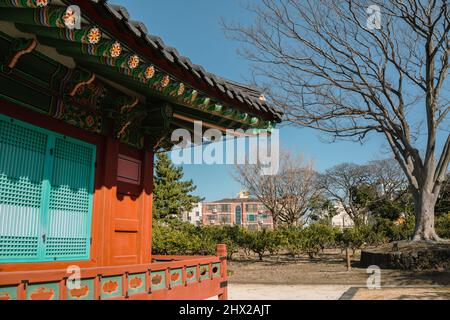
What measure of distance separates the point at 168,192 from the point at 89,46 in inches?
1460

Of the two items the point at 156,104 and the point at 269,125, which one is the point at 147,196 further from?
the point at 269,125

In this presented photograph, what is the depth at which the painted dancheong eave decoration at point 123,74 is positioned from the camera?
2.96 metres

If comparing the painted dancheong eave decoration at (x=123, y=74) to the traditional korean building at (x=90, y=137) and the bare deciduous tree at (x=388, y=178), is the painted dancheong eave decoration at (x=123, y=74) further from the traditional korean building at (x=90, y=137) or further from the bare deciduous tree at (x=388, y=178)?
the bare deciduous tree at (x=388, y=178)

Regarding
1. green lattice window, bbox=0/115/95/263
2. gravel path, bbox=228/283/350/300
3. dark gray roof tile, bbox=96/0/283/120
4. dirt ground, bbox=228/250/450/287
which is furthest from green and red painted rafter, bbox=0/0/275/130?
dirt ground, bbox=228/250/450/287

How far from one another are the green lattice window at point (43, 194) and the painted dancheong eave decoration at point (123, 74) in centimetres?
39

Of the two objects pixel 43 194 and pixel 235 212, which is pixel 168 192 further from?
pixel 235 212

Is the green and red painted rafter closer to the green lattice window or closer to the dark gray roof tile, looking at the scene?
the dark gray roof tile

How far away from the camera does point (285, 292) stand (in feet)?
37.3

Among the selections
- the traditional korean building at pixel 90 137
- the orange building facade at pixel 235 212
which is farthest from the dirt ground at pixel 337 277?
the orange building facade at pixel 235 212

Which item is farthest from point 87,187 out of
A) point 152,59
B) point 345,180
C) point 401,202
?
point 345,180

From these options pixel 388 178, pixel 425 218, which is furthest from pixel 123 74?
pixel 388 178

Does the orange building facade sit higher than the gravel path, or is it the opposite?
the orange building facade

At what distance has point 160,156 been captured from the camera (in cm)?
4119

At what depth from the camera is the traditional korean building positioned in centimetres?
326
